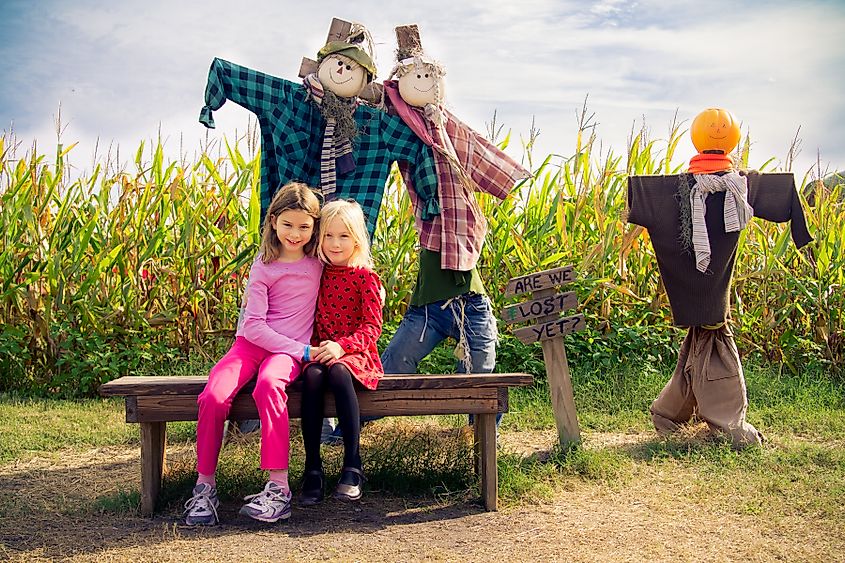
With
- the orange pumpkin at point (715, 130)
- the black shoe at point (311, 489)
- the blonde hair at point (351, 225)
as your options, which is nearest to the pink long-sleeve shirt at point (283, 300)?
the blonde hair at point (351, 225)

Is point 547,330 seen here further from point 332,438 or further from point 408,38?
point 408,38


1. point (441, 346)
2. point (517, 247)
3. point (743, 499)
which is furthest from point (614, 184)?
point (743, 499)

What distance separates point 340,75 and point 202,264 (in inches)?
98.5

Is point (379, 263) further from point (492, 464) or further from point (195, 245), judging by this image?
point (492, 464)

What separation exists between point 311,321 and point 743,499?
1960mm

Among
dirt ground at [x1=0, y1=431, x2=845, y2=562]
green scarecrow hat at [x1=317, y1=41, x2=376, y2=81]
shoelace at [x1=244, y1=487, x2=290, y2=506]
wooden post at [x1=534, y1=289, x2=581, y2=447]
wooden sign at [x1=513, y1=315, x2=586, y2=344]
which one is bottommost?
dirt ground at [x1=0, y1=431, x2=845, y2=562]

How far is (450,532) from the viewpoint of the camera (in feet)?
11.8

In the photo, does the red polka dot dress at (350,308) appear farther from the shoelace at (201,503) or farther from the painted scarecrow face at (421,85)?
the painted scarecrow face at (421,85)

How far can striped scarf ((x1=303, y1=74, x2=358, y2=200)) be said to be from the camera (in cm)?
443

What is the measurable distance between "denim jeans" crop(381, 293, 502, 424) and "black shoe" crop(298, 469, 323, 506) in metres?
0.91

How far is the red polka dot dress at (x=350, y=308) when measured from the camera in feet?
12.9

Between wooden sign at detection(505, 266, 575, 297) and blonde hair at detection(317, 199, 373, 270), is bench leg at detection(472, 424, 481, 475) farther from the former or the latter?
blonde hair at detection(317, 199, 373, 270)

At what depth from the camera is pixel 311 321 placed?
3957 millimetres

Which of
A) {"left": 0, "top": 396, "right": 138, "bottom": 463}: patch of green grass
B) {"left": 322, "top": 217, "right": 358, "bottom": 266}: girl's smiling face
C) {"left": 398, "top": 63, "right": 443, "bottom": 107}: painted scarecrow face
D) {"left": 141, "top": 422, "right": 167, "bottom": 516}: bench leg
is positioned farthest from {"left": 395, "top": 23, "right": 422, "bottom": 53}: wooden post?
{"left": 0, "top": 396, "right": 138, "bottom": 463}: patch of green grass
